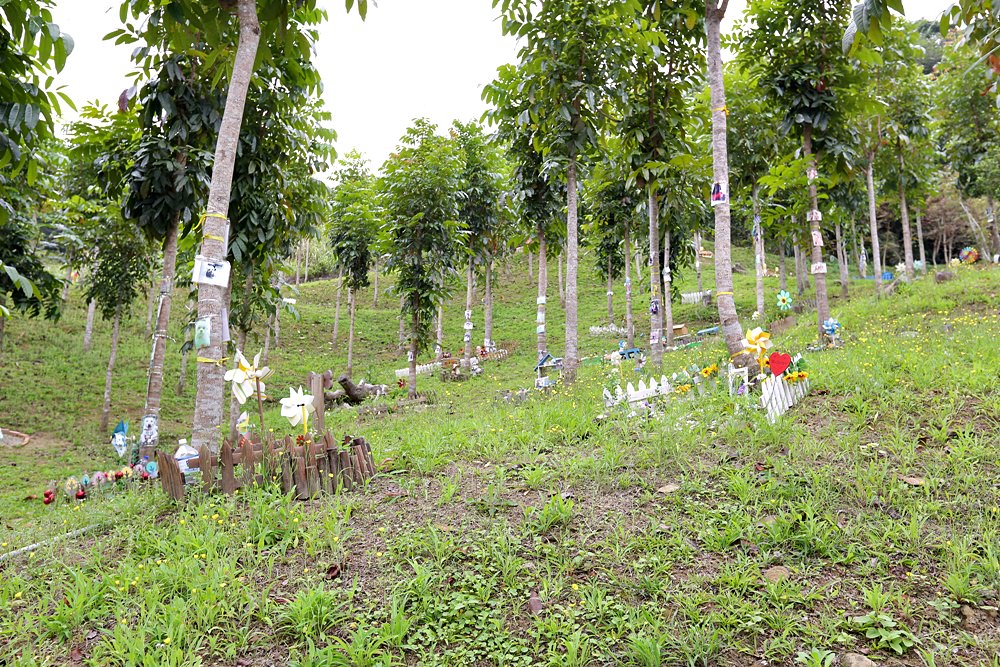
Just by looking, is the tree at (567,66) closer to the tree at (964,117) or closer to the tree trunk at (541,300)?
the tree trunk at (541,300)

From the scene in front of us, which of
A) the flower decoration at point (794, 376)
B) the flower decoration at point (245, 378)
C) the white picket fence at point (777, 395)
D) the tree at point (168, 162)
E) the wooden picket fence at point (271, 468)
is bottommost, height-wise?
the wooden picket fence at point (271, 468)

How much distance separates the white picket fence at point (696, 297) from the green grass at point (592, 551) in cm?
1877

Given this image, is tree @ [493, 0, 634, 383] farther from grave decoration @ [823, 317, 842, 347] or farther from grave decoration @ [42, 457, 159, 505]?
grave decoration @ [42, 457, 159, 505]

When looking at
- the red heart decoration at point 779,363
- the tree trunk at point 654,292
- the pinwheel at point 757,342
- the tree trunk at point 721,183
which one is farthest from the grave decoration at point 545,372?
the red heart decoration at point 779,363

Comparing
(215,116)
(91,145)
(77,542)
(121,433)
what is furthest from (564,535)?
(121,433)

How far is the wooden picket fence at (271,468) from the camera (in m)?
4.19

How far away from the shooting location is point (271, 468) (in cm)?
438

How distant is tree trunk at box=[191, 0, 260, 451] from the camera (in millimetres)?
4332

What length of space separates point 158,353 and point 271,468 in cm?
456

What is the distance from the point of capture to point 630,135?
9.59m

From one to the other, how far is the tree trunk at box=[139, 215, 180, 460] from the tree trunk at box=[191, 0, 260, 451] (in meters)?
3.46

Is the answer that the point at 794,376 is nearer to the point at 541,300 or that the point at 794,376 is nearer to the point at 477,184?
the point at 541,300

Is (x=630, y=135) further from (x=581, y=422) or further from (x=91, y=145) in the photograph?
(x=91, y=145)

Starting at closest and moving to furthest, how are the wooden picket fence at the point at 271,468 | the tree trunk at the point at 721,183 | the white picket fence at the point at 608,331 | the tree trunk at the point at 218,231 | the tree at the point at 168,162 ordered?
the wooden picket fence at the point at 271,468
the tree trunk at the point at 218,231
the tree trunk at the point at 721,183
the tree at the point at 168,162
the white picket fence at the point at 608,331
